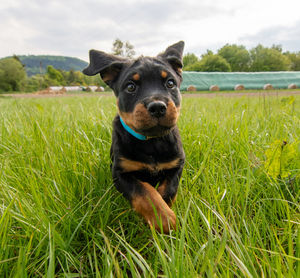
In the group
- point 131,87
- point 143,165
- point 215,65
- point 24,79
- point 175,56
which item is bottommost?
point 143,165

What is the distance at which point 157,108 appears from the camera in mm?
1588

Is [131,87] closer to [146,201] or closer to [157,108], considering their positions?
[157,108]

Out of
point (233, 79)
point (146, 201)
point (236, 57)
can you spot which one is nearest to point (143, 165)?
point (146, 201)

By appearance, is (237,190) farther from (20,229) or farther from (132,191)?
Result: (20,229)

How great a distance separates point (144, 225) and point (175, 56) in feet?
5.34

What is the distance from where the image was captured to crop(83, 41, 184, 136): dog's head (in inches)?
64.4

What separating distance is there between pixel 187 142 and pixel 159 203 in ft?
4.10

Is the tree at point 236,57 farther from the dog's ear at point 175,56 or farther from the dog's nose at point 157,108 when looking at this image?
the dog's nose at point 157,108

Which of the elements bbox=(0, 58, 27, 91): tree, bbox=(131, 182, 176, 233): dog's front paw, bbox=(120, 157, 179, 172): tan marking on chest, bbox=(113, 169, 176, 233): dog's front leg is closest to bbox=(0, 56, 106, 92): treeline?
bbox=(0, 58, 27, 91): tree

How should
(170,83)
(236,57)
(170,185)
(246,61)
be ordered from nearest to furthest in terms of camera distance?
(170,185), (170,83), (246,61), (236,57)

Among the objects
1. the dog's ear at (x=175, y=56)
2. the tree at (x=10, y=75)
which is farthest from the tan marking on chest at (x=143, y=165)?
the tree at (x=10, y=75)

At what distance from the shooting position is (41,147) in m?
2.20

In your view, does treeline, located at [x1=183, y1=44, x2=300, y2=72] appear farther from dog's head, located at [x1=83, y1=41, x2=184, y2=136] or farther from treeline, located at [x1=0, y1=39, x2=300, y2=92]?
dog's head, located at [x1=83, y1=41, x2=184, y2=136]

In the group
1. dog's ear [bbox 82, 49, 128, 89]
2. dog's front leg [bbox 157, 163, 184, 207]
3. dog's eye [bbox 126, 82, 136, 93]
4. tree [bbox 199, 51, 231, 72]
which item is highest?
tree [bbox 199, 51, 231, 72]
